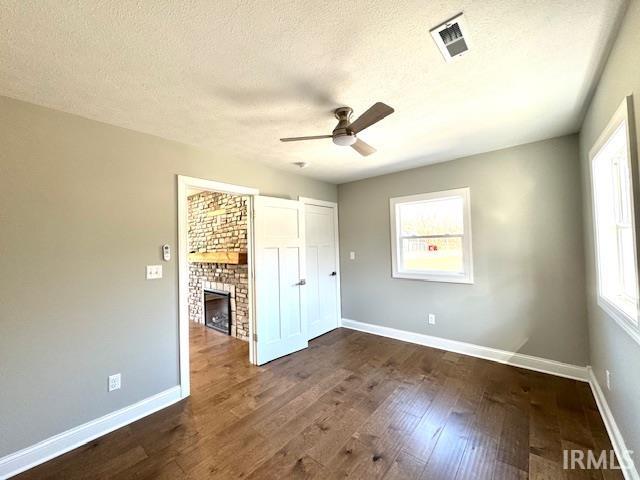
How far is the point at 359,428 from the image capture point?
2068 millimetres

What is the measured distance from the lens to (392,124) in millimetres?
2395

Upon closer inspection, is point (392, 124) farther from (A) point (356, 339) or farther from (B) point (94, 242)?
(A) point (356, 339)

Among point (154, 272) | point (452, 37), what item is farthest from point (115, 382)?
point (452, 37)

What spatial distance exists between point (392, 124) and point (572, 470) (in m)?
2.72

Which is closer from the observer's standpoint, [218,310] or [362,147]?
[362,147]

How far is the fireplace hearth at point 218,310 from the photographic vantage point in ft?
14.5

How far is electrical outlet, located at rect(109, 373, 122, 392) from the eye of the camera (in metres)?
2.16

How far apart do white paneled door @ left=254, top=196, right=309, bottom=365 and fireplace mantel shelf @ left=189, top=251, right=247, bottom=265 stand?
72cm

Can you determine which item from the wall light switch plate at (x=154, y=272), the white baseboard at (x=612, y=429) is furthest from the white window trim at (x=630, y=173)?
the wall light switch plate at (x=154, y=272)

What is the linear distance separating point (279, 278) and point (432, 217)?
2.26 m

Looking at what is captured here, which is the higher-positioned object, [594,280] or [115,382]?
[594,280]

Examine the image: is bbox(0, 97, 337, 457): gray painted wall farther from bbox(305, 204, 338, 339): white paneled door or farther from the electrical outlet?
bbox(305, 204, 338, 339): white paneled door

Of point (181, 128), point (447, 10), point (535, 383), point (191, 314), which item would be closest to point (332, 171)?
point (181, 128)

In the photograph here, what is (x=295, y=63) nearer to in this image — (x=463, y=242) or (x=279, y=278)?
(x=279, y=278)
